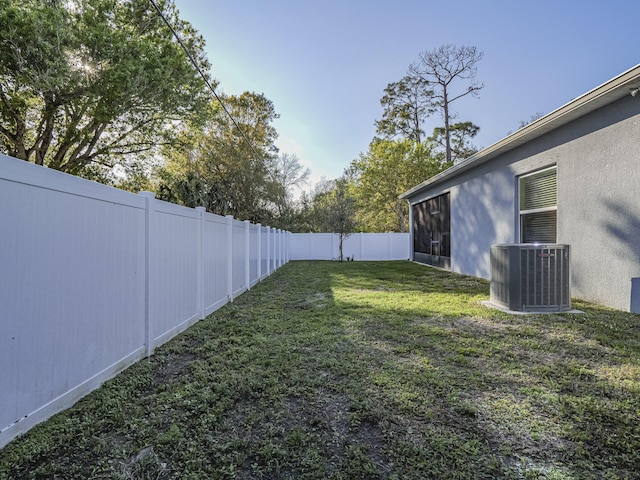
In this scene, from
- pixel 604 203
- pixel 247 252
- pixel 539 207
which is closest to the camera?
pixel 604 203

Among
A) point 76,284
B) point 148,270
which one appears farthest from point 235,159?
point 76,284

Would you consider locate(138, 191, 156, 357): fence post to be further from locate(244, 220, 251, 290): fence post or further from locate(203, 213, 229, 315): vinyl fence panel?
locate(244, 220, 251, 290): fence post

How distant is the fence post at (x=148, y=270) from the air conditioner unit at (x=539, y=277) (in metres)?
4.55

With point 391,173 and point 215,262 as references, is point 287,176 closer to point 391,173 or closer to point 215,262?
point 391,173

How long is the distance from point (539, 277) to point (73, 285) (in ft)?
17.4

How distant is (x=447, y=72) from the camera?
65.9 ft

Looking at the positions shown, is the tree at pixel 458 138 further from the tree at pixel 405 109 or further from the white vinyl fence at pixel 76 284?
the white vinyl fence at pixel 76 284

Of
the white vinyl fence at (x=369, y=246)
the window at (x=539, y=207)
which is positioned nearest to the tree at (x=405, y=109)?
the white vinyl fence at (x=369, y=246)

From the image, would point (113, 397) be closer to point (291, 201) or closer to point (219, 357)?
point (219, 357)

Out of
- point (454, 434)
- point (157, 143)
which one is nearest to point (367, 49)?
point (157, 143)

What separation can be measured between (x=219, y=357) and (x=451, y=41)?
67.8 ft

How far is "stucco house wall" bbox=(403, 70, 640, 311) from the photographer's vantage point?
4.51m

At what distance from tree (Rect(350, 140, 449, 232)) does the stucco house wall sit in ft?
44.3

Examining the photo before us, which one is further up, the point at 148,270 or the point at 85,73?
the point at 85,73
